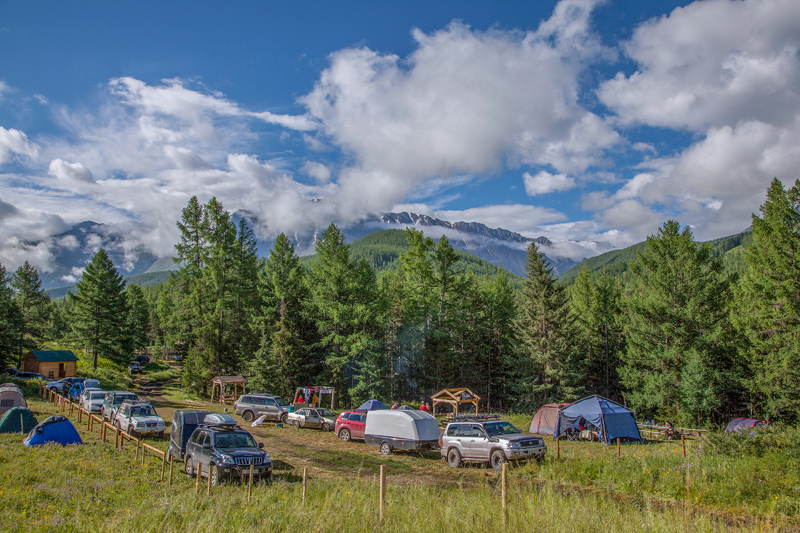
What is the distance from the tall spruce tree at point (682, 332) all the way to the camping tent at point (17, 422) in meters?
43.4

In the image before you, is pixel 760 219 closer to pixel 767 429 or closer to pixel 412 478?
pixel 767 429

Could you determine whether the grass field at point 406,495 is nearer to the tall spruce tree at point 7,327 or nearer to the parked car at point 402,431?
the parked car at point 402,431

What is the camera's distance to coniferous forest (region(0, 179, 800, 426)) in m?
31.5

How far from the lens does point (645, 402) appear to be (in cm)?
3994

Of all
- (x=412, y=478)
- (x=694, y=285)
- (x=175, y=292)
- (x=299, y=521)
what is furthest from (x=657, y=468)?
(x=175, y=292)

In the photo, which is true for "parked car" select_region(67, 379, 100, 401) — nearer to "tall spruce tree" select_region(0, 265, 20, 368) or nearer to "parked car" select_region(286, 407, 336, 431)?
"tall spruce tree" select_region(0, 265, 20, 368)

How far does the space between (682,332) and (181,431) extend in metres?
38.7

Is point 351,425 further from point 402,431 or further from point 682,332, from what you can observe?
point 682,332

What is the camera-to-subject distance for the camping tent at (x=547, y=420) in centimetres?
2686

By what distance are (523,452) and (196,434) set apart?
12.2m

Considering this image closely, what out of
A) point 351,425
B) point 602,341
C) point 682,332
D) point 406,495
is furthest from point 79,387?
point 602,341

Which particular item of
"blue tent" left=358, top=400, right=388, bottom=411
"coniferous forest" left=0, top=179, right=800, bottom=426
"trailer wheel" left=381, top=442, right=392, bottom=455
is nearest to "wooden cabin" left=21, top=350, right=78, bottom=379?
"coniferous forest" left=0, top=179, right=800, bottom=426

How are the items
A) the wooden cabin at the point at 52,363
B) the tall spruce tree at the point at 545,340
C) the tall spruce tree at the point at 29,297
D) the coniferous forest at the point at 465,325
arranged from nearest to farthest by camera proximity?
the coniferous forest at the point at 465,325
the tall spruce tree at the point at 545,340
the wooden cabin at the point at 52,363
the tall spruce tree at the point at 29,297

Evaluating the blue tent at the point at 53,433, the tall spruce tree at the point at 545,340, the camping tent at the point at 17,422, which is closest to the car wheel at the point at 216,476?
the blue tent at the point at 53,433
